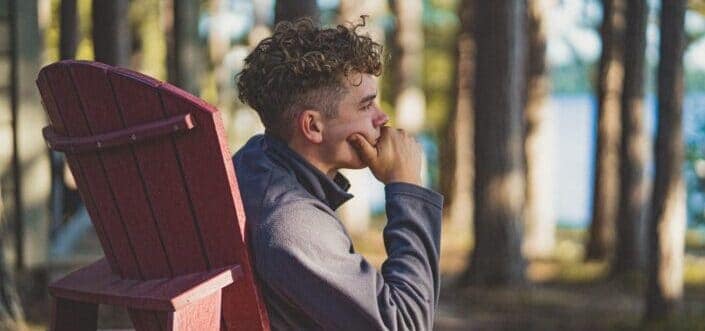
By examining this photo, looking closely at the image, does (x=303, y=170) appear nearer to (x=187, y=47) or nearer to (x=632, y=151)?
(x=632, y=151)

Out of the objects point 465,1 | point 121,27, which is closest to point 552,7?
point 465,1

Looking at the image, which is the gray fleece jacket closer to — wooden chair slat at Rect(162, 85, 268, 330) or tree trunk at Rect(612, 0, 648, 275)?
wooden chair slat at Rect(162, 85, 268, 330)

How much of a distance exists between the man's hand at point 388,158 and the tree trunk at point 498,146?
7401 mm

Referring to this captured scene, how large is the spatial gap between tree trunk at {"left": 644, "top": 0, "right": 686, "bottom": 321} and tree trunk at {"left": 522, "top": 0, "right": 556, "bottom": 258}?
17.8ft

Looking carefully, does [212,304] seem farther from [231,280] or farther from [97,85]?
[97,85]

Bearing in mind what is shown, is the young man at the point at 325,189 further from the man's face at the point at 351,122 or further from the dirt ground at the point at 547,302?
the dirt ground at the point at 547,302

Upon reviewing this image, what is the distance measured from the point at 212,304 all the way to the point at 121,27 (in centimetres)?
838

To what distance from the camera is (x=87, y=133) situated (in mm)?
2574

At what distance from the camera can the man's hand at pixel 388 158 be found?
2582 millimetres

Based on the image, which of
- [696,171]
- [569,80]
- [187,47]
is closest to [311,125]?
[187,47]

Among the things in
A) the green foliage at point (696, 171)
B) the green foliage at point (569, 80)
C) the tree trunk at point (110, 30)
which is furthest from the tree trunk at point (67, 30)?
the green foliage at point (569, 80)

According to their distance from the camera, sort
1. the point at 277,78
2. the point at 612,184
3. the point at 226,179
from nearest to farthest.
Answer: the point at 226,179 < the point at 277,78 < the point at 612,184

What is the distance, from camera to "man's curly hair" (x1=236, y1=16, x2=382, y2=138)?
2.51m

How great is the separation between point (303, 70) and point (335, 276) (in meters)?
0.46
